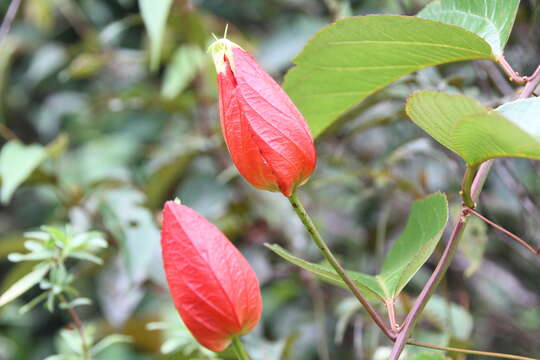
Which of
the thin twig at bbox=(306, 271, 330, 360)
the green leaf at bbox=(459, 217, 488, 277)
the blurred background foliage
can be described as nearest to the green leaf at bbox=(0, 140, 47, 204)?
the blurred background foliage

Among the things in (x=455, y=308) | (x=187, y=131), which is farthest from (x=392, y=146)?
(x=187, y=131)

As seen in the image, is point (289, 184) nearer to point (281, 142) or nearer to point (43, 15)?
point (281, 142)

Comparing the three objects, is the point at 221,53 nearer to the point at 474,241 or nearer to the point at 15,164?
the point at 474,241

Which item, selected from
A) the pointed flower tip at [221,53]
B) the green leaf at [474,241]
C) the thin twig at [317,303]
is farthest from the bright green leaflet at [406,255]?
the thin twig at [317,303]

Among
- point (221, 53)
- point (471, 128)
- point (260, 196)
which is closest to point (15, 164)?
point (260, 196)

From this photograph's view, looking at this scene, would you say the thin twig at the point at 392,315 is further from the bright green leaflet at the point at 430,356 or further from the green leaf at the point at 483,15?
the green leaf at the point at 483,15

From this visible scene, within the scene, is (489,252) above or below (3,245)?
below

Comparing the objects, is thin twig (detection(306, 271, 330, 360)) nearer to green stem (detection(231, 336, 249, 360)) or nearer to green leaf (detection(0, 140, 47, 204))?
green leaf (detection(0, 140, 47, 204))
